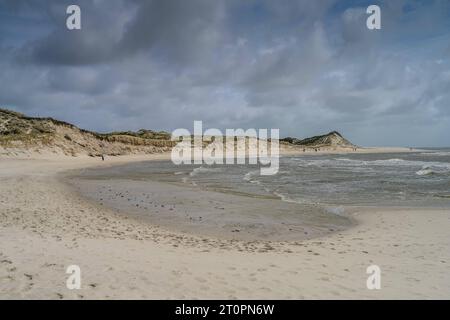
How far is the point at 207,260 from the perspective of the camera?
9.10 meters

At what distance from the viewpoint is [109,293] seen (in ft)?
22.5

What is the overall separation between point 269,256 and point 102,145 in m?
81.8

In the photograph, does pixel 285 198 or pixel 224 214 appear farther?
pixel 285 198

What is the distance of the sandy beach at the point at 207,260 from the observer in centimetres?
712

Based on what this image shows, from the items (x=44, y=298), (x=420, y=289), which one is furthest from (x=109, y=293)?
(x=420, y=289)

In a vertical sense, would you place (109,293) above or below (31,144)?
below

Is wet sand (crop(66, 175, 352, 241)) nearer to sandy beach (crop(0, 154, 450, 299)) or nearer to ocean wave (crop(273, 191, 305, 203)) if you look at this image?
ocean wave (crop(273, 191, 305, 203))

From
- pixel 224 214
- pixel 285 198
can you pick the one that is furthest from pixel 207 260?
pixel 285 198

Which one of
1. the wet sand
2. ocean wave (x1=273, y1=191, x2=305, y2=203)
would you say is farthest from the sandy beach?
ocean wave (x1=273, y1=191, x2=305, y2=203)

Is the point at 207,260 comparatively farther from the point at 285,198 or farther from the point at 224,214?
the point at 285,198

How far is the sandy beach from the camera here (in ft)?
23.4

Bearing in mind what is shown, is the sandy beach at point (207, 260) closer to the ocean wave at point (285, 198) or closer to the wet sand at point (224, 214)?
the wet sand at point (224, 214)

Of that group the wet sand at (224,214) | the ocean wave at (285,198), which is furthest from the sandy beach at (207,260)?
the ocean wave at (285,198)

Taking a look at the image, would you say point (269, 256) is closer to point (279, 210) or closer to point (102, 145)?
point (279, 210)
